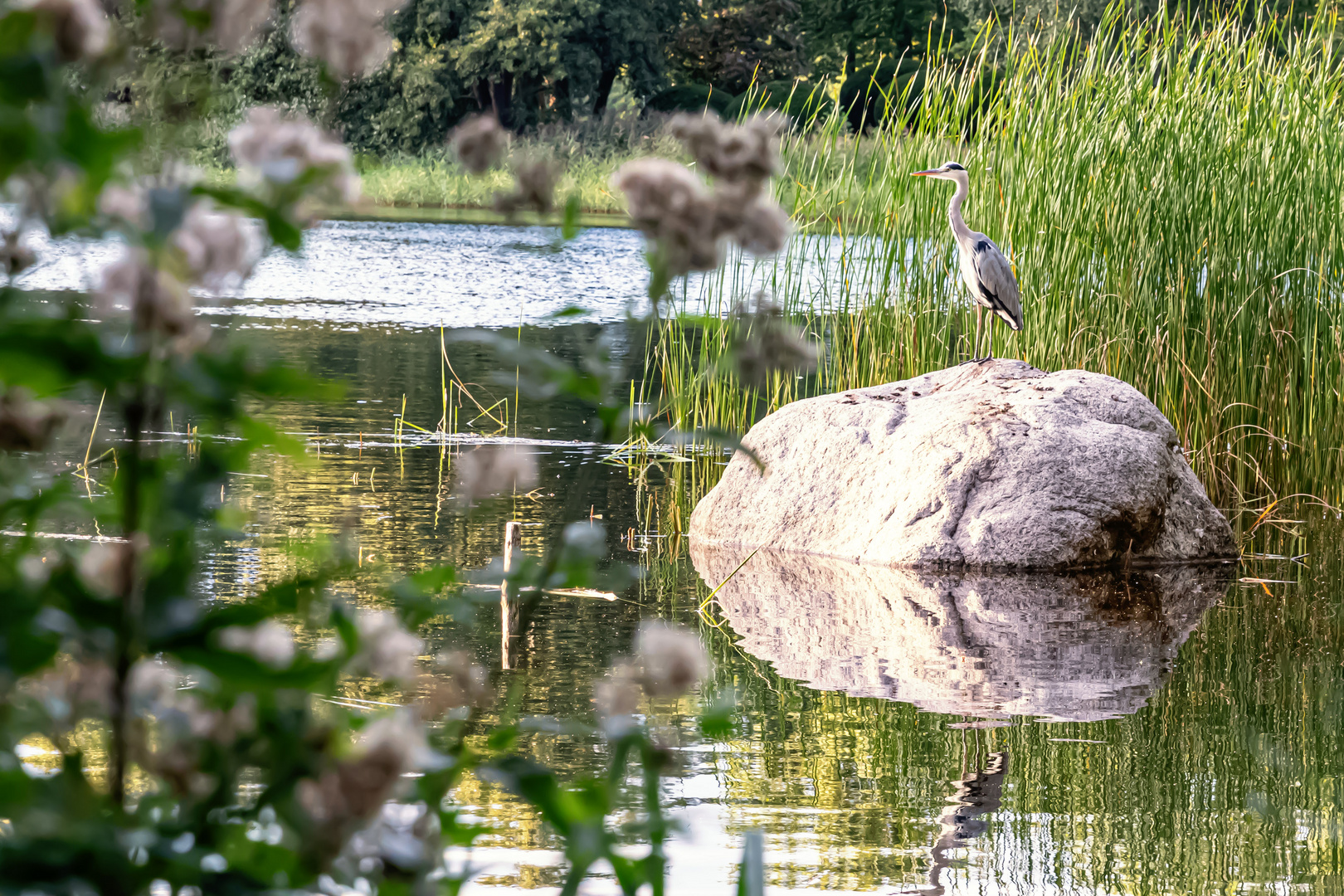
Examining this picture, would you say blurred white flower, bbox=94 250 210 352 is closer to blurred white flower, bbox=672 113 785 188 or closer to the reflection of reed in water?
blurred white flower, bbox=672 113 785 188

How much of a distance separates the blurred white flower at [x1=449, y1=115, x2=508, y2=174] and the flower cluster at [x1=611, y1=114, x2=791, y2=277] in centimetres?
15

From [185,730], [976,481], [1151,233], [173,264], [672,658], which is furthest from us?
[1151,233]

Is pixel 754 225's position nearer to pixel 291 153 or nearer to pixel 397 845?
pixel 291 153

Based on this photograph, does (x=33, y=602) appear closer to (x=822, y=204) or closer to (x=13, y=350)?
(x=13, y=350)

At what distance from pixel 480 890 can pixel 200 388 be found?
8.59ft

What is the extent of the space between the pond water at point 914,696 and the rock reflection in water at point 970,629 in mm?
18

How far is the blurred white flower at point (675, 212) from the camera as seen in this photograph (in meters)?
1.20

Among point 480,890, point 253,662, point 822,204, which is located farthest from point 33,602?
point 822,204

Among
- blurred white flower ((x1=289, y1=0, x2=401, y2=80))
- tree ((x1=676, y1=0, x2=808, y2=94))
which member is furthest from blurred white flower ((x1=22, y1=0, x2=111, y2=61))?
tree ((x1=676, y1=0, x2=808, y2=94))

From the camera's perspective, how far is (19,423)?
3.69 ft

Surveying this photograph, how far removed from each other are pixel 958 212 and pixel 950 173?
336mm

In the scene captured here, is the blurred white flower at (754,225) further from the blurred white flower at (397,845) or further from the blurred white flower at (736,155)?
the blurred white flower at (397,845)

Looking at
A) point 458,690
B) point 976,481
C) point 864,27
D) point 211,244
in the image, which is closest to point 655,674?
point 458,690

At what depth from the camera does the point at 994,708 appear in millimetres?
4930
